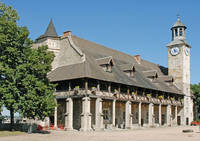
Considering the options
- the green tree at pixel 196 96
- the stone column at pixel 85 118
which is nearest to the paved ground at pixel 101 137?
the stone column at pixel 85 118

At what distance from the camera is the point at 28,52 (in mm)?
24906

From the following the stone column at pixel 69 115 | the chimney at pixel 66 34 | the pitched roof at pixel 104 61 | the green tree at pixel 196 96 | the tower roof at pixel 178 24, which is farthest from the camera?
the green tree at pixel 196 96

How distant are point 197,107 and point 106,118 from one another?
30.6 meters

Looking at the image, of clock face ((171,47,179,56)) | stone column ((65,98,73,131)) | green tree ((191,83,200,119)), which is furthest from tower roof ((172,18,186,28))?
stone column ((65,98,73,131))

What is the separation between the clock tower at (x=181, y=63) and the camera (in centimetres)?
5135

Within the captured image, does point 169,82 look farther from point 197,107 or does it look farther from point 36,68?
point 36,68

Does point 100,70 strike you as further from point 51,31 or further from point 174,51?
point 174,51

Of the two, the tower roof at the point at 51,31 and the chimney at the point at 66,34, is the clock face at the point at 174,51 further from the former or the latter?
the tower roof at the point at 51,31

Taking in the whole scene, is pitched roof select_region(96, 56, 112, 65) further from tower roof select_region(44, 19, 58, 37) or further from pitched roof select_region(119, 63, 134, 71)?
tower roof select_region(44, 19, 58, 37)

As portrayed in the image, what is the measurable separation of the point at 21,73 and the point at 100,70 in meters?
11.9

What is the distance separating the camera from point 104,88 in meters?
33.5

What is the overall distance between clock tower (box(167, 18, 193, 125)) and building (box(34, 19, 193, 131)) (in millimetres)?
186

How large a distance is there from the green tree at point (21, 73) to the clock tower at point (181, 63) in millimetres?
32758

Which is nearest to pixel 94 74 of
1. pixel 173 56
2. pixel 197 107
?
pixel 173 56
